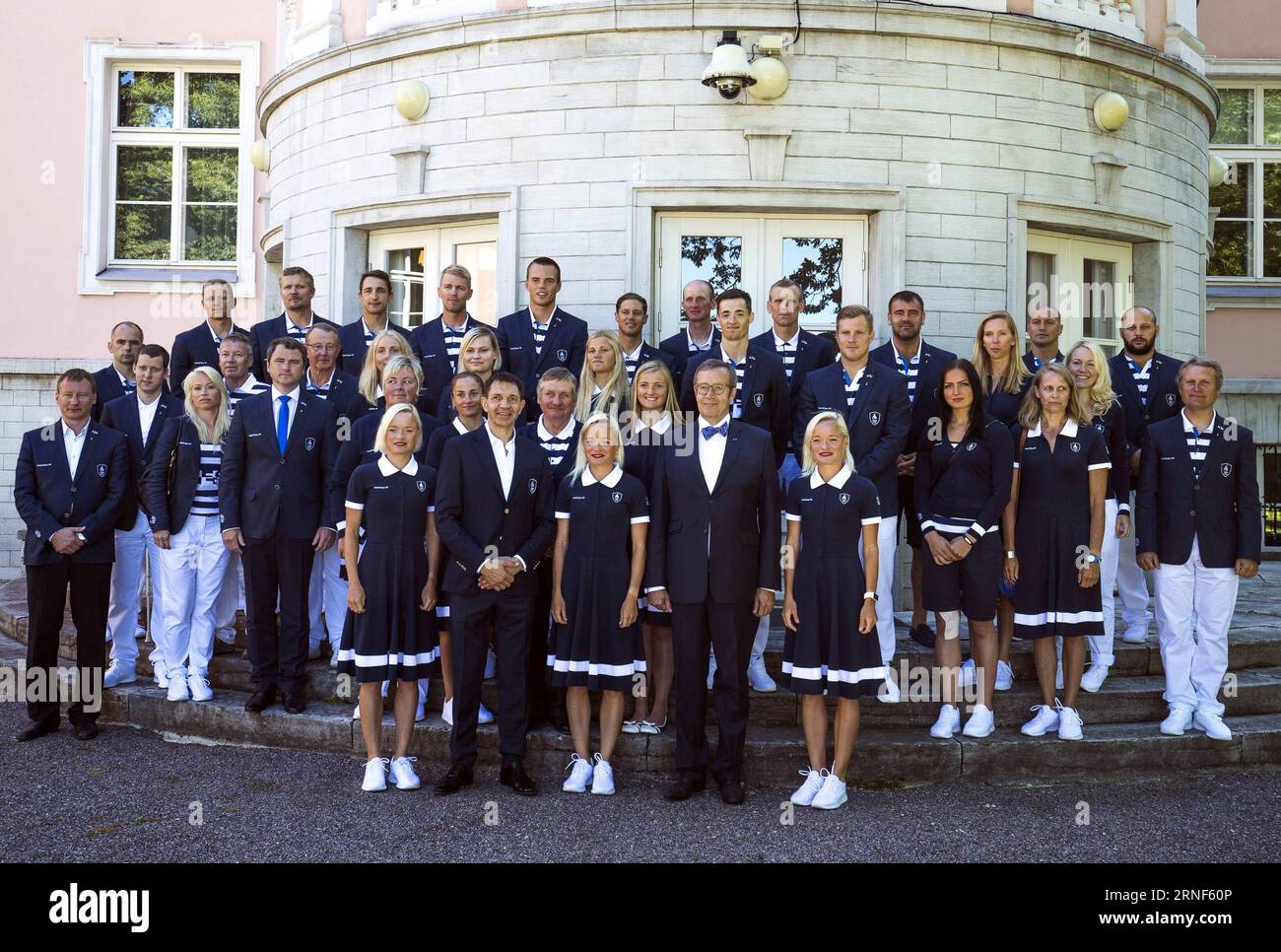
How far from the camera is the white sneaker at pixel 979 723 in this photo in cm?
599

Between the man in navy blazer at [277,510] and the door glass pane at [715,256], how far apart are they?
11.4 feet

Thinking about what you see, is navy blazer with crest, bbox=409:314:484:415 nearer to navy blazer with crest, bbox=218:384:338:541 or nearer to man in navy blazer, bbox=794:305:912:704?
navy blazer with crest, bbox=218:384:338:541

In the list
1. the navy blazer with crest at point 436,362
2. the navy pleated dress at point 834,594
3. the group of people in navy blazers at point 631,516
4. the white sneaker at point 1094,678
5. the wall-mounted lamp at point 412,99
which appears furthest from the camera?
the wall-mounted lamp at point 412,99

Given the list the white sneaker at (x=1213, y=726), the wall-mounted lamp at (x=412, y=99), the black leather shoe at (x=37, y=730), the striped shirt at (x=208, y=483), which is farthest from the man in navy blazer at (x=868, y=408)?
the black leather shoe at (x=37, y=730)

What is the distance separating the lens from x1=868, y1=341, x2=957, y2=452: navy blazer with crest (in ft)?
21.5

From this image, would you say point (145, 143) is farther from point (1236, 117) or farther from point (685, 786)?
point (1236, 117)

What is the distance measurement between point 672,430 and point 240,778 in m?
2.96

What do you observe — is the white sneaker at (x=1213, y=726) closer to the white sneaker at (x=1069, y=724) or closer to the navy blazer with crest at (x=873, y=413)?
the white sneaker at (x=1069, y=724)

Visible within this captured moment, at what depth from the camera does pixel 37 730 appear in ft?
21.5

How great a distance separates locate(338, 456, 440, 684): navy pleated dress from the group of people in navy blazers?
0.05 ft

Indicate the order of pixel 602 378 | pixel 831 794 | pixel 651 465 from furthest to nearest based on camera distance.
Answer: pixel 602 378 < pixel 651 465 < pixel 831 794

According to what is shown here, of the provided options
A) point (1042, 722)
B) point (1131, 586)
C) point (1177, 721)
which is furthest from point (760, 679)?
point (1131, 586)

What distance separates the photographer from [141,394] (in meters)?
7.14

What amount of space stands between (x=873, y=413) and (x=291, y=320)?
4.06m
